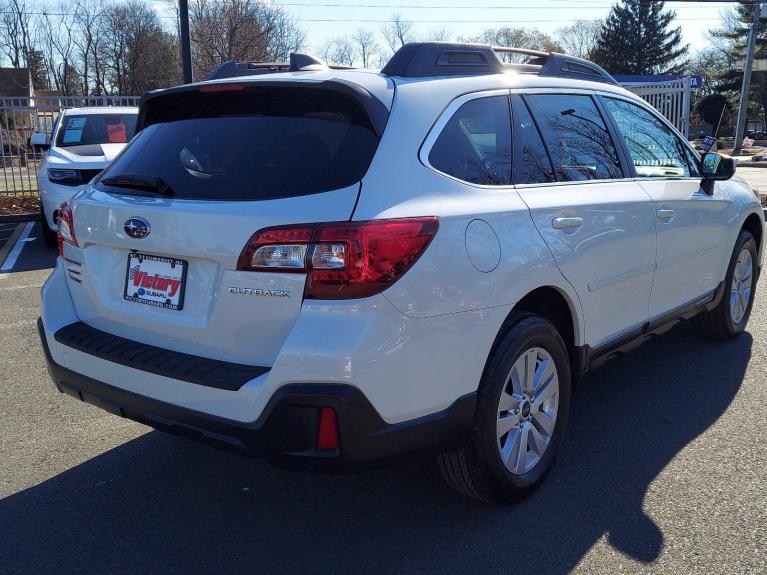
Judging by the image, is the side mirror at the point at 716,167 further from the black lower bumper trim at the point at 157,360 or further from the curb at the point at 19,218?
the curb at the point at 19,218

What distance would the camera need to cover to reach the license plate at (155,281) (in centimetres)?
275

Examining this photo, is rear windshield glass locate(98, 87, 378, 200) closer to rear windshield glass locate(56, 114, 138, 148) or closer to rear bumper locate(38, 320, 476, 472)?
rear bumper locate(38, 320, 476, 472)

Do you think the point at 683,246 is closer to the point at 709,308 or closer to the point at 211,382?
the point at 709,308

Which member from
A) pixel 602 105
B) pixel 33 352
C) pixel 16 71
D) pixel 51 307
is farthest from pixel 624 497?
pixel 16 71

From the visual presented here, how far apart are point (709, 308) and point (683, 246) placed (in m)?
0.88

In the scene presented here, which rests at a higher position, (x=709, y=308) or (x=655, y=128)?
(x=655, y=128)

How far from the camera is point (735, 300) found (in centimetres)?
539

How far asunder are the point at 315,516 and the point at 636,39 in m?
70.9

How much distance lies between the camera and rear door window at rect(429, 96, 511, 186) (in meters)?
2.92

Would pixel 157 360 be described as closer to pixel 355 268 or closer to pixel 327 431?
pixel 327 431

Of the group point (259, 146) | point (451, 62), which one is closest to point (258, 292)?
point (259, 146)

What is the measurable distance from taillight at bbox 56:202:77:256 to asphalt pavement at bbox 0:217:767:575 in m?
1.09

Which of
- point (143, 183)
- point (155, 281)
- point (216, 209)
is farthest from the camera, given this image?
point (143, 183)

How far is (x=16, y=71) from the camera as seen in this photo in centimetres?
6034
